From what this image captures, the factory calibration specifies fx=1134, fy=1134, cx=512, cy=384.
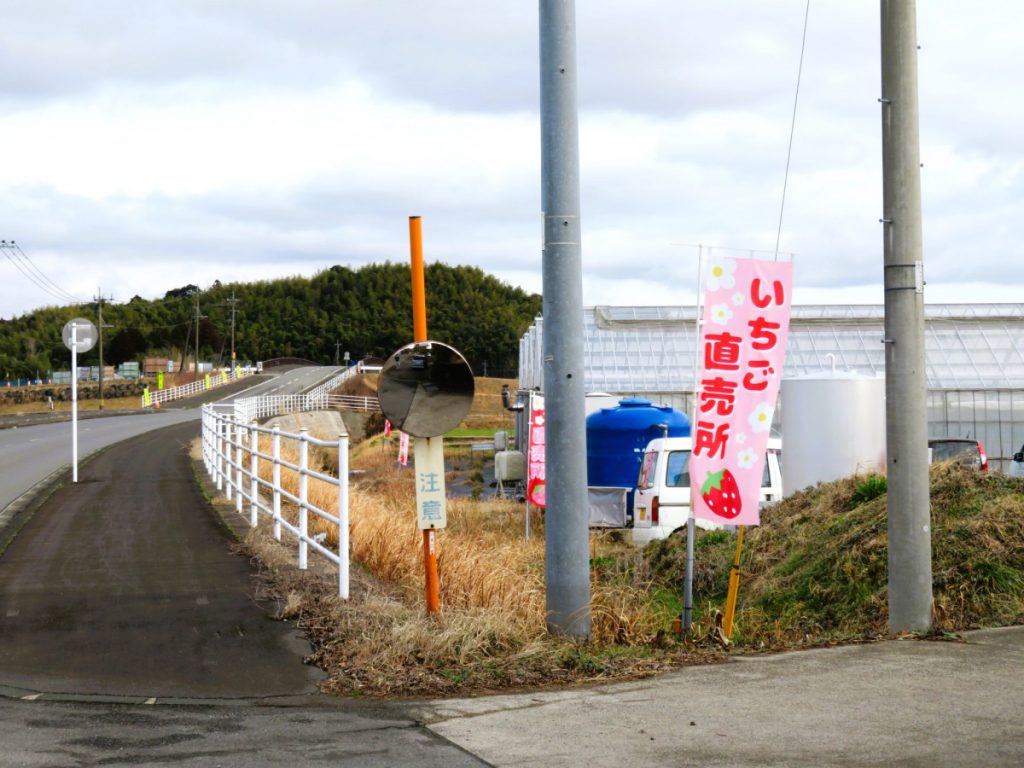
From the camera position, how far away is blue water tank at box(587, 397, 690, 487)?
19.7 metres

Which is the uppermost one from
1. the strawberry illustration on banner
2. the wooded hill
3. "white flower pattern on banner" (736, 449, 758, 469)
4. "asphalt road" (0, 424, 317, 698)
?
the wooded hill

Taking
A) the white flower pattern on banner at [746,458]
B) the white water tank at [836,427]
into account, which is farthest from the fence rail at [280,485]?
the white water tank at [836,427]

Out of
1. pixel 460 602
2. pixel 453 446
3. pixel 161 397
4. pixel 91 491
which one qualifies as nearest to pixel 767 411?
pixel 460 602

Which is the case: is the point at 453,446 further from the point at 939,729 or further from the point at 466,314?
the point at 466,314

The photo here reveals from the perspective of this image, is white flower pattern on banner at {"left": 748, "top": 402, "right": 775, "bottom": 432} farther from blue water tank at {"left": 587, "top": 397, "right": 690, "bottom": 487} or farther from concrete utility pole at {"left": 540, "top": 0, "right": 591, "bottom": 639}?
blue water tank at {"left": 587, "top": 397, "right": 690, "bottom": 487}

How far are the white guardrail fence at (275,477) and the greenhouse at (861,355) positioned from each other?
9.01 metres

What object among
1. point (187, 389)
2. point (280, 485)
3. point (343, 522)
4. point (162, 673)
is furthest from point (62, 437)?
point (187, 389)

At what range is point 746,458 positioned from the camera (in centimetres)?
777

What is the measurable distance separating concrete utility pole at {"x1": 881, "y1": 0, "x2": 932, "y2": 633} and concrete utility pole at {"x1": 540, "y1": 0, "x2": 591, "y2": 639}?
2.17 meters

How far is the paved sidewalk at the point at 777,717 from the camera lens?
15.8ft

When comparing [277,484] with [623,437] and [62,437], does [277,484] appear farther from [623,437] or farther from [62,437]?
[62,437]

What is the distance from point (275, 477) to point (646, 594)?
13.0 feet

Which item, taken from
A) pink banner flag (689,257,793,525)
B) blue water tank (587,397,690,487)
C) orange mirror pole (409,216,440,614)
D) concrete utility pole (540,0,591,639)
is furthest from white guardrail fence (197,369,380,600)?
blue water tank (587,397,690,487)

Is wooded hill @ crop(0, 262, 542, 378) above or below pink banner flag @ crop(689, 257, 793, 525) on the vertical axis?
above
